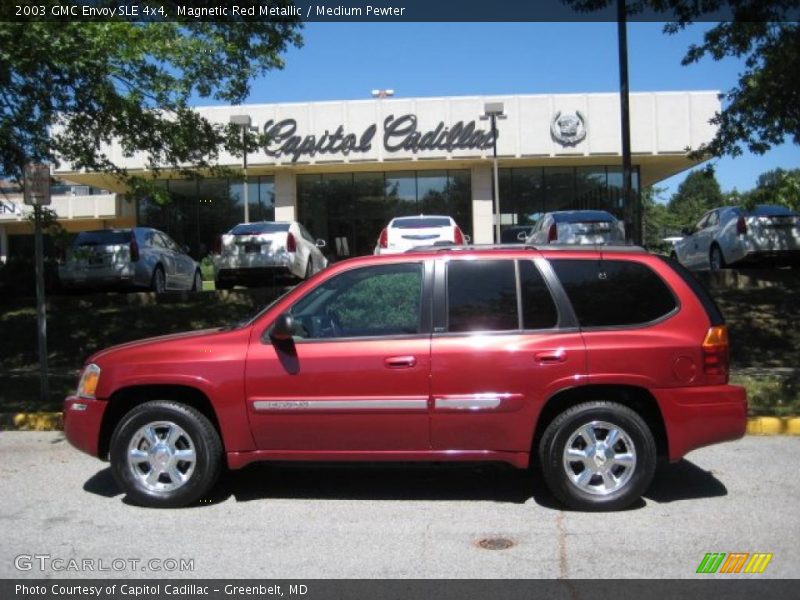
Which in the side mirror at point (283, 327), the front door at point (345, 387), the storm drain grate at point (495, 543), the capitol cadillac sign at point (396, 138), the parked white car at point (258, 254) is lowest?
the storm drain grate at point (495, 543)

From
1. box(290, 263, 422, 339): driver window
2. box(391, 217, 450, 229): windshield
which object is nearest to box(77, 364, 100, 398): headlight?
box(290, 263, 422, 339): driver window

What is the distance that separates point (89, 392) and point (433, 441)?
2.52 m

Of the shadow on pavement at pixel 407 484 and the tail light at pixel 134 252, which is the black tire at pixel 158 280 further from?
the shadow on pavement at pixel 407 484

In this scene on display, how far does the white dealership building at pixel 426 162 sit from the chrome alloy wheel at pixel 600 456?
22696mm

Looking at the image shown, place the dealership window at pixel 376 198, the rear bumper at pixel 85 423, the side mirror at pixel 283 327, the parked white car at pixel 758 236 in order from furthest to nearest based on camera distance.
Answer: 1. the dealership window at pixel 376 198
2. the parked white car at pixel 758 236
3. the rear bumper at pixel 85 423
4. the side mirror at pixel 283 327

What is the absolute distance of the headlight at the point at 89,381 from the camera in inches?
220

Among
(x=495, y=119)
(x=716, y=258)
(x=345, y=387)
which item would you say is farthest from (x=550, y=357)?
(x=495, y=119)

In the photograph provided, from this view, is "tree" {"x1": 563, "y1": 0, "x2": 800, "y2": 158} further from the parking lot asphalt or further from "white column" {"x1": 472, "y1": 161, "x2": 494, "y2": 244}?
"white column" {"x1": 472, "y1": 161, "x2": 494, "y2": 244}

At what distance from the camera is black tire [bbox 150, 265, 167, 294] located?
1580 cm

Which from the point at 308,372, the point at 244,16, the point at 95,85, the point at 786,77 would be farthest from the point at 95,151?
the point at 786,77

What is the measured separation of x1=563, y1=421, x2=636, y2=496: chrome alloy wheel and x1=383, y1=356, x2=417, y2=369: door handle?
3.92 ft

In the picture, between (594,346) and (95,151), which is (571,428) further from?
(95,151)

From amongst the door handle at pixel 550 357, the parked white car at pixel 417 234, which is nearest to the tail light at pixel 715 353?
the door handle at pixel 550 357

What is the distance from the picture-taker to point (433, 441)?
5312 millimetres
